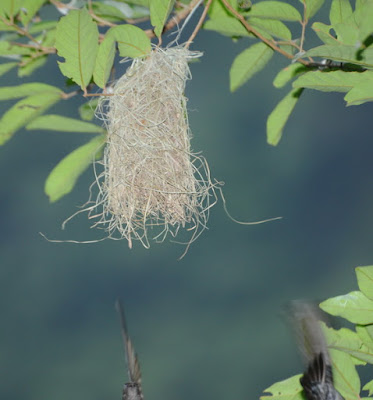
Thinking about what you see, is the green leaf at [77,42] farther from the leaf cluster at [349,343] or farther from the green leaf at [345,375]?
the green leaf at [345,375]

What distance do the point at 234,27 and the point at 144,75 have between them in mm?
219

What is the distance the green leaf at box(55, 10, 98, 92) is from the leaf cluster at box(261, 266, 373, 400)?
615 mm

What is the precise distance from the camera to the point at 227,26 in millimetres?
1038

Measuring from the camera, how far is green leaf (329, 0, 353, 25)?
102 cm

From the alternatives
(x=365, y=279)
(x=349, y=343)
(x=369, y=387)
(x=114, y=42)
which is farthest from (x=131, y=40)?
(x=369, y=387)

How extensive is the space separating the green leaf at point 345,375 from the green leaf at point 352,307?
153 millimetres

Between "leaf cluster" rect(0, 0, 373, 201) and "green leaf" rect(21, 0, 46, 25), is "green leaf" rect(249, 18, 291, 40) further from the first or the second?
"green leaf" rect(21, 0, 46, 25)

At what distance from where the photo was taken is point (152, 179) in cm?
117

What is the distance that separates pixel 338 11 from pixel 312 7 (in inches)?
2.2

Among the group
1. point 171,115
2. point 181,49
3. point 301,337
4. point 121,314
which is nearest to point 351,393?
point 301,337

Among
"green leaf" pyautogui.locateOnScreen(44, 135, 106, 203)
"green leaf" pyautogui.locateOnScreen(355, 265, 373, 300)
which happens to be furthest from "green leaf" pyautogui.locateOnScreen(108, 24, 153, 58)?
"green leaf" pyautogui.locateOnScreen(355, 265, 373, 300)

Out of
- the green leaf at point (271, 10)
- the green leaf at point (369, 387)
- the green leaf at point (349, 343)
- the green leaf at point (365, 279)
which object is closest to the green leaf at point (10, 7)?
the green leaf at point (271, 10)

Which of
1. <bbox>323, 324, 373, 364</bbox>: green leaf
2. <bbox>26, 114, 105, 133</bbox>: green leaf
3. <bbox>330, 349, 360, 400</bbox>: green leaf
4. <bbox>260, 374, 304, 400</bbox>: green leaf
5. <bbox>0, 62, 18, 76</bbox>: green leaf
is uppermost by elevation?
<bbox>0, 62, 18, 76</bbox>: green leaf

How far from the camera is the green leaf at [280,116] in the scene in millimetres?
1190
